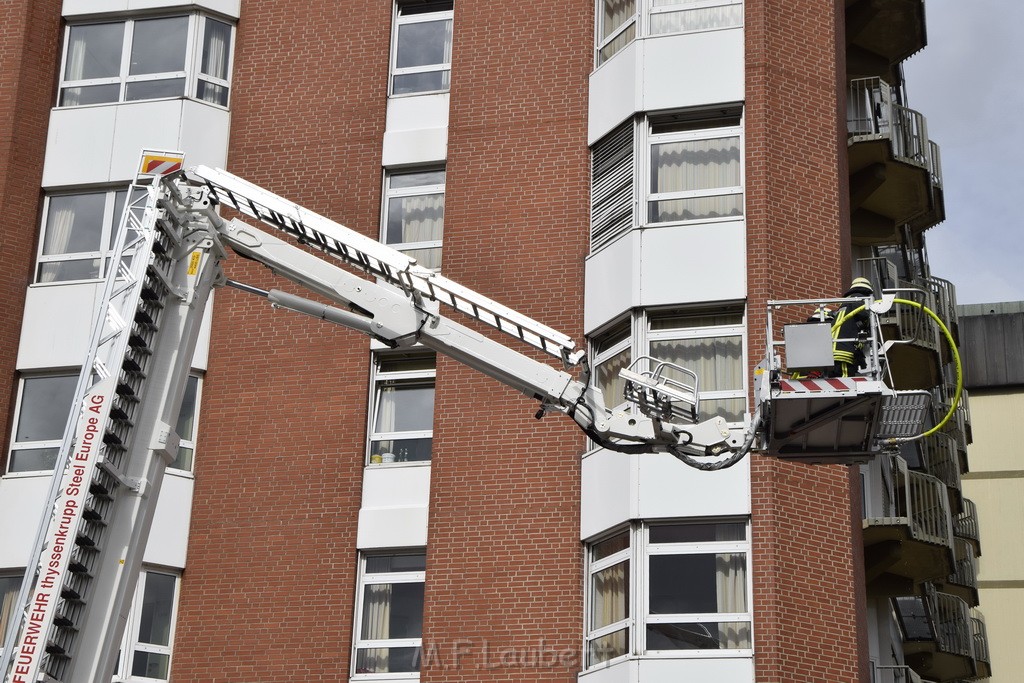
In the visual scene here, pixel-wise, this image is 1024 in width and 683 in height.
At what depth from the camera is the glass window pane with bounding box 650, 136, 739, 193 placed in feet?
75.4

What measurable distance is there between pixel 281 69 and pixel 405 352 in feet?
18.7

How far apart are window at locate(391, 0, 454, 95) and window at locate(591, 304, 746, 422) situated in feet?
20.0

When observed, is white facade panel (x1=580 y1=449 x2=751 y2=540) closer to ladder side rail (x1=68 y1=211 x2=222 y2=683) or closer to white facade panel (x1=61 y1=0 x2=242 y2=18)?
ladder side rail (x1=68 y1=211 x2=222 y2=683)

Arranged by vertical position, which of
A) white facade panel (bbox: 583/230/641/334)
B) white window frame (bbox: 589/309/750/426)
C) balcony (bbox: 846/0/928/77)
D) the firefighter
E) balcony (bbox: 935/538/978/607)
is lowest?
the firefighter

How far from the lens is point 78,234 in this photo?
25766mm

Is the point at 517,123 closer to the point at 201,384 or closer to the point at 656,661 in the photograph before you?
the point at 201,384

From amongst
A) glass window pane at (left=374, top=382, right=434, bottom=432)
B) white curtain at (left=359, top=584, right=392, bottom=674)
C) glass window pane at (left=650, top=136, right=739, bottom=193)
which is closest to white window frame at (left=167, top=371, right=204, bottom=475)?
glass window pane at (left=374, top=382, right=434, bottom=432)

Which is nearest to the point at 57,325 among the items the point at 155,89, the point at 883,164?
the point at 155,89

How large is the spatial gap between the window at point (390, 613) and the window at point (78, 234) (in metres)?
6.96

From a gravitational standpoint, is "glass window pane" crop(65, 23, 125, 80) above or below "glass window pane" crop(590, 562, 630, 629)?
above

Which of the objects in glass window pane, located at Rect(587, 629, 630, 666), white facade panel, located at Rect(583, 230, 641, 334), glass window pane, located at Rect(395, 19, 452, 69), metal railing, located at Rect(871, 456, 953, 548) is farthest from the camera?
glass window pane, located at Rect(395, 19, 452, 69)

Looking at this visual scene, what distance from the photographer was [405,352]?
963 inches

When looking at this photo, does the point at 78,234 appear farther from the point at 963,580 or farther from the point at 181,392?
the point at 963,580

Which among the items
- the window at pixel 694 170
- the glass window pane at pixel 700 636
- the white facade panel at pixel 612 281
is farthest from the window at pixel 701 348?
the glass window pane at pixel 700 636
